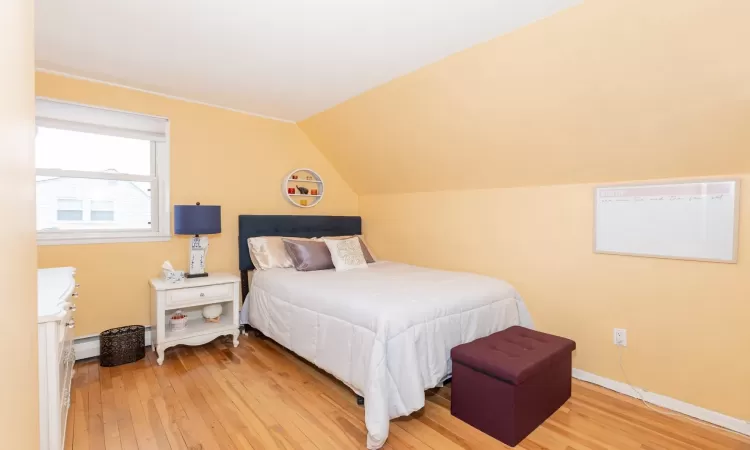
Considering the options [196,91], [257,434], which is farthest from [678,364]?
[196,91]

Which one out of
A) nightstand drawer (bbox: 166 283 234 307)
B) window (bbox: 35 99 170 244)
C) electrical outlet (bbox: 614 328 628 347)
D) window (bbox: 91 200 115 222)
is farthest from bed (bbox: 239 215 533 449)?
window (bbox: 91 200 115 222)

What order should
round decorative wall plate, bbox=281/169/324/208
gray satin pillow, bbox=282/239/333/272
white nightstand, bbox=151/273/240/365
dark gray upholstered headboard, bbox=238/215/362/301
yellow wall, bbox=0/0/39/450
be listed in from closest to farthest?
yellow wall, bbox=0/0/39/450, white nightstand, bbox=151/273/240/365, gray satin pillow, bbox=282/239/333/272, dark gray upholstered headboard, bbox=238/215/362/301, round decorative wall plate, bbox=281/169/324/208

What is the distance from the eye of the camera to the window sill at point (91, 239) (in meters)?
2.82

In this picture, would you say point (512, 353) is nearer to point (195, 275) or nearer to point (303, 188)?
point (195, 275)

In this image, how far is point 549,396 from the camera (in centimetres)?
217

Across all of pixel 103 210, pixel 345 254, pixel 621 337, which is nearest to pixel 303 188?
pixel 345 254

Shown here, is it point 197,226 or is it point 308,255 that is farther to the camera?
point 308,255

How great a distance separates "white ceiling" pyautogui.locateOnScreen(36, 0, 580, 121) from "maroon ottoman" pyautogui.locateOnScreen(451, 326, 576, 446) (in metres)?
1.86

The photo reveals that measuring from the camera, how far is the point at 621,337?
2.49 meters

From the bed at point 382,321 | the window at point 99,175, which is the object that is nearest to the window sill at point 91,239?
the window at point 99,175

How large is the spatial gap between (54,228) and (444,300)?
3050 mm

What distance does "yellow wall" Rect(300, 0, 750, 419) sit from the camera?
72.1 inches

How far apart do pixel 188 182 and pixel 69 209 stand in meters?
0.90

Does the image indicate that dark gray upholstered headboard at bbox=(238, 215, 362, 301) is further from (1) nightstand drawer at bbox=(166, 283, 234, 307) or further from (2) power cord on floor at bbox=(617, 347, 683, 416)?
(2) power cord on floor at bbox=(617, 347, 683, 416)
